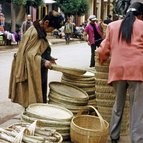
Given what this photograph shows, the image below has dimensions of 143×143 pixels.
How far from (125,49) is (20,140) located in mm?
1578

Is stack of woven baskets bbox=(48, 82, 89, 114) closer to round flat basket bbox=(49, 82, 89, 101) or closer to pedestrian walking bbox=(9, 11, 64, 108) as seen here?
round flat basket bbox=(49, 82, 89, 101)

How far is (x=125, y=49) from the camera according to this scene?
203 inches

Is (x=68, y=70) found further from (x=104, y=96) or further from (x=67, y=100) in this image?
(x=104, y=96)

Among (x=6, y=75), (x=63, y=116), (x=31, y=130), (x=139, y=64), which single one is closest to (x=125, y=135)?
(x=63, y=116)

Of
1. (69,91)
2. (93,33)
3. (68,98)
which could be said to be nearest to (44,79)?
(69,91)

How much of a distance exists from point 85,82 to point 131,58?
1.74m

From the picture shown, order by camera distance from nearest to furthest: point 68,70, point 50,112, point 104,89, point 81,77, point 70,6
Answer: point 50,112, point 68,70, point 104,89, point 81,77, point 70,6

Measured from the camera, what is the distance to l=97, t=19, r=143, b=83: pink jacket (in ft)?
16.7

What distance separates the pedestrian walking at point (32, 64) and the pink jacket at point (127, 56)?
3.60 feet

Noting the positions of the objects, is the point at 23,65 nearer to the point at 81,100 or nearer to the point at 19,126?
the point at 81,100

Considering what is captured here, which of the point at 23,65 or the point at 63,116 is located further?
the point at 23,65

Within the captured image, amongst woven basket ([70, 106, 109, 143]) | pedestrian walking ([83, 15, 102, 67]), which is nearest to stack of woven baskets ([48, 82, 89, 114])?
woven basket ([70, 106, 109, 143])

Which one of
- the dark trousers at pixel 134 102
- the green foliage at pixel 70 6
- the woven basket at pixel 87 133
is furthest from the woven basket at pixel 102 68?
the green foliage at pixel 70 6

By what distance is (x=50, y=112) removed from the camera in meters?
5.66
